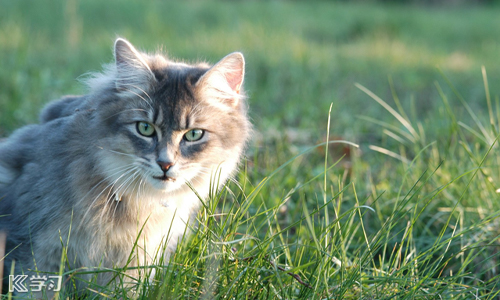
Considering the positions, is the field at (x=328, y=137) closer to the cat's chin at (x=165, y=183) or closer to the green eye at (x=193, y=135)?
the cat's chin at (x=165, y=183)

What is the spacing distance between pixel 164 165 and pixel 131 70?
512 millimetres

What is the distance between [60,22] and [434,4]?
46.8 feet

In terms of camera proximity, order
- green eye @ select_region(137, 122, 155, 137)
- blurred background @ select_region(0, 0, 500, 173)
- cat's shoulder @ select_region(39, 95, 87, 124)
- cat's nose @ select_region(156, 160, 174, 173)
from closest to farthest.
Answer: cat's nose @ select_region(156, 160, 174, 173) < green eye @ select_region(137, 122, 155, 137) < cat's shoulder @ select_region(39, 95, 87, 124) < blurred background @ select_region(0, 0, 500, 173)

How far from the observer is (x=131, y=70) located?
215 cm

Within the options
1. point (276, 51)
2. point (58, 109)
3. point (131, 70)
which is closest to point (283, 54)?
point (276, 51)

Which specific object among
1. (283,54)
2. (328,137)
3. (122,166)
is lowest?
(283,54)

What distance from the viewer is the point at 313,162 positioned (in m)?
3.57

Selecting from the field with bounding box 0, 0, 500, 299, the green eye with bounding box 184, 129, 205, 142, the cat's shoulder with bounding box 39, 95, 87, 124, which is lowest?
the field with bounding box 0, 0, 500, 299

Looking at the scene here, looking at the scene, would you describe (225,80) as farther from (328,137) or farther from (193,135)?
(328,137)

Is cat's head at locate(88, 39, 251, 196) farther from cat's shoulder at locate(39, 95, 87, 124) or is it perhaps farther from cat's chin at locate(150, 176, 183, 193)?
cat's shoulder at locate(39, 95, 87, 124)

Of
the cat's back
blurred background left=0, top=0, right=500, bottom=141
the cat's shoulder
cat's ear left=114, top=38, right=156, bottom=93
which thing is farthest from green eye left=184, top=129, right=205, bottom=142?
blurred background left=0, top=0, right=500, bottom=141

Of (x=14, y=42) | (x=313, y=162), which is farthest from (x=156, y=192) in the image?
(x=14, y=42)

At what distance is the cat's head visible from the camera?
2.05 metres

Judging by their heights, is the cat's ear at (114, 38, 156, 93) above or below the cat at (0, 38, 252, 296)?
above
